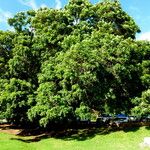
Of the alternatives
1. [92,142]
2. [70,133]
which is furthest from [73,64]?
[70,133]

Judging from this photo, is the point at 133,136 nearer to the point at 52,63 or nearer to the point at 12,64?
the point at 52,63

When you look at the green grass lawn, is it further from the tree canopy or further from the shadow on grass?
the tree canopy

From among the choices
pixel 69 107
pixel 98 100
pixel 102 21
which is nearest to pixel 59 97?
pixel 69 107

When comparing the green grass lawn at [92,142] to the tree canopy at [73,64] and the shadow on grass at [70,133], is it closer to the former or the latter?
the shadow on grass at [70,133]

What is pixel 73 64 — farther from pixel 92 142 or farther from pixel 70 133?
pixel 70 133

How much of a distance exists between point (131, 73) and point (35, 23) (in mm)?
13055

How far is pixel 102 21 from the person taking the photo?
44469 millimetres

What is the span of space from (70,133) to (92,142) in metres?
8.03

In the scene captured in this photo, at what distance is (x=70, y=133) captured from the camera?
1805 inches

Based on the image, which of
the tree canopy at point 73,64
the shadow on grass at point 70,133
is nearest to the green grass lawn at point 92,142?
the shadow on grass at point 70,133

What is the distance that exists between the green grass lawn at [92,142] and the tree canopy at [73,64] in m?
2.09

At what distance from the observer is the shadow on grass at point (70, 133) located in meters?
41.6

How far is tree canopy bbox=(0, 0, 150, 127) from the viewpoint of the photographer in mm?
39156

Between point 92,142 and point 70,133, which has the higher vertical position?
point 70,133
